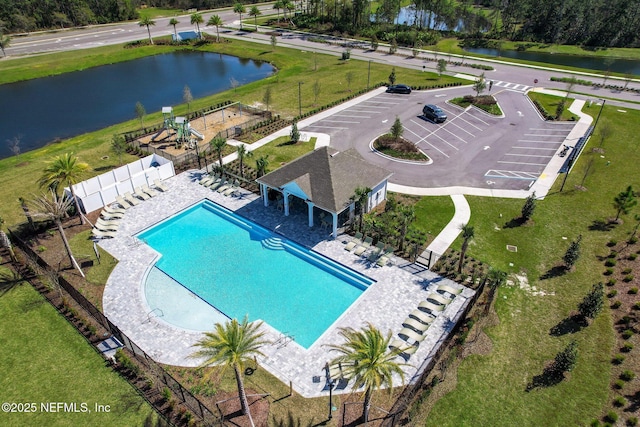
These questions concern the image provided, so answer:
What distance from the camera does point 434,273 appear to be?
30.2m

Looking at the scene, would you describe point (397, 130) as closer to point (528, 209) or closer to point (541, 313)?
point (528, 209)

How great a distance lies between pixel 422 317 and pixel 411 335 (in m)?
1.67

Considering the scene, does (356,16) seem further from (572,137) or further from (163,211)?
(163,211)

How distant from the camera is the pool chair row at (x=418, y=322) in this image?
79.6ft

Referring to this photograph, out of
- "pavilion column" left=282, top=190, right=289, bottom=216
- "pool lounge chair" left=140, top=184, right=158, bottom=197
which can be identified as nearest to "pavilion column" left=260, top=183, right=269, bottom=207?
"pavilion column" left=282, top=190, right=289, bottom=216

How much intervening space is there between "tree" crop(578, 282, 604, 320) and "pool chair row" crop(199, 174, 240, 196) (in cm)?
2993

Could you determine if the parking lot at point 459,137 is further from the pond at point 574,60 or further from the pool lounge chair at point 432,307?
the pond at point 574,60

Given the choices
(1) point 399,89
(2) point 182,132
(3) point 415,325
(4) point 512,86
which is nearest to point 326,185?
(3) point 415,325

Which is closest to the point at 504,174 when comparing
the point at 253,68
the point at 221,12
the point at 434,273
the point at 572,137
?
the point at 572,137

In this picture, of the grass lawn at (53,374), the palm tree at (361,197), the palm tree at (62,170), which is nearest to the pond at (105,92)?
the palm tree at (62,170)

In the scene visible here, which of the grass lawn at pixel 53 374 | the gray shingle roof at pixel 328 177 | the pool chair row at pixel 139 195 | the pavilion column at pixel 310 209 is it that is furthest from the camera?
the pool chair row at pixel 139 195

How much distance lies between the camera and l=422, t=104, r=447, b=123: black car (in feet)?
179

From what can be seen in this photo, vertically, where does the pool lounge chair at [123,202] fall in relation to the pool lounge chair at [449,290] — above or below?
above

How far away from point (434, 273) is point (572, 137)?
34.0 m
